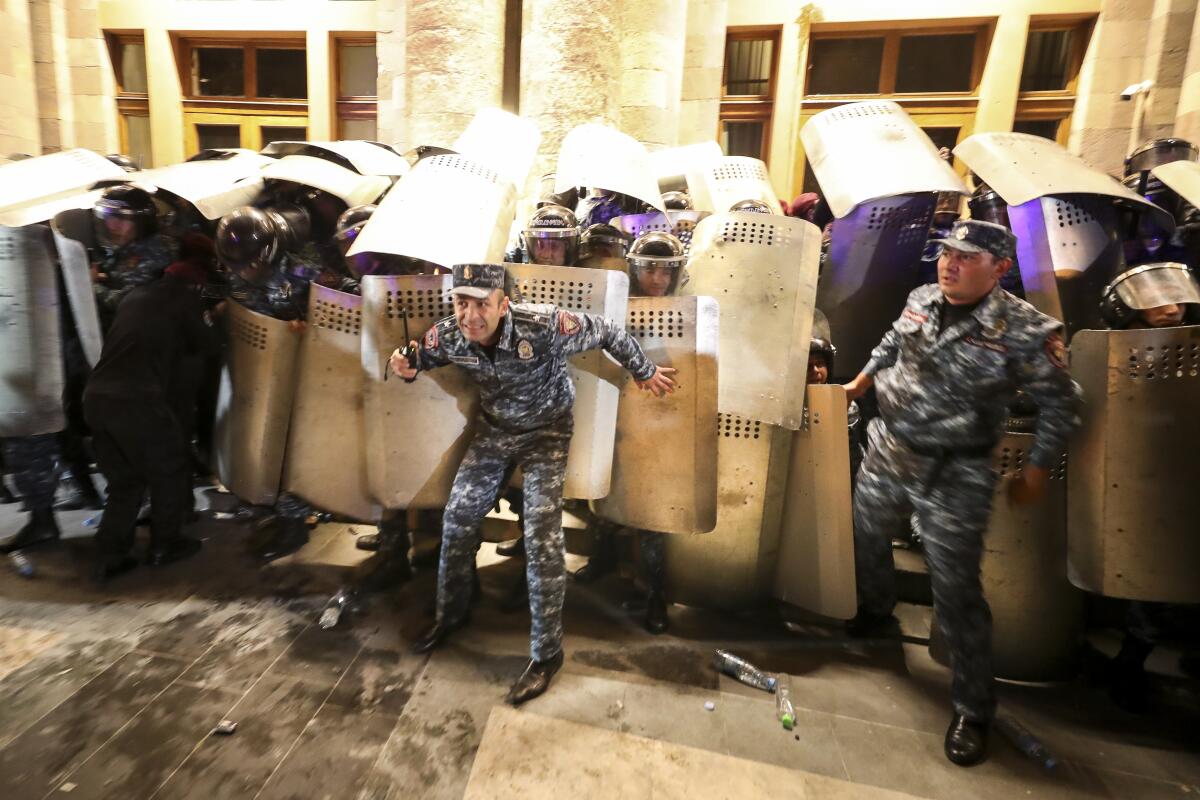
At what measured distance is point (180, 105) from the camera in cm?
889

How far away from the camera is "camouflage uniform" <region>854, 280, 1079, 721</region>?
2391 millimetres

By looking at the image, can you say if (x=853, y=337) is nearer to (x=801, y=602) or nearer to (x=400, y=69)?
(x=801, y=602)

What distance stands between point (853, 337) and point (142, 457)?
14.9 ft

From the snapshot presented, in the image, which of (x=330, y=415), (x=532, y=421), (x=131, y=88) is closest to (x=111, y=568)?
(x=330, y=415)

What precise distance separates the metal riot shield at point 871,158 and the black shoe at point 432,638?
3.04m

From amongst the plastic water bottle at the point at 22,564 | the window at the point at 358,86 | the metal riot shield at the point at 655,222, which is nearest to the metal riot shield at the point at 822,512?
the metal riot shield at the point at 655,222

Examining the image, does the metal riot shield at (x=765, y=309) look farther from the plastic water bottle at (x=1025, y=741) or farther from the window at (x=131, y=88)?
the window at (x=131, y=88)

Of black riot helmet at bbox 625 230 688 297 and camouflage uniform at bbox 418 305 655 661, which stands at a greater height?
black riot helmet at bbox 625 230 688 297

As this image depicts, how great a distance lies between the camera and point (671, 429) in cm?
318

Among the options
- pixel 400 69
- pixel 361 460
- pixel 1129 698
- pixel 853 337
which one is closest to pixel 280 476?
pixel 361 460

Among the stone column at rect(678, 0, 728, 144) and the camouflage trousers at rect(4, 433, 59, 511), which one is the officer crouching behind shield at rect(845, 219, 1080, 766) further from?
the stone column at rect(678, 0, 728, 144)

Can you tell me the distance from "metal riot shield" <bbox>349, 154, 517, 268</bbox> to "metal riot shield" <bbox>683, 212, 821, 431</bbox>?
1.27m

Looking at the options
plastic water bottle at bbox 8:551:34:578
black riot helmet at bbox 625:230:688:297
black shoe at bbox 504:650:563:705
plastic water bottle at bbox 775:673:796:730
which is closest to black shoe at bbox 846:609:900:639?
plastic water bottle at bbox 775:673:796:730

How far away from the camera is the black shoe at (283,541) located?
4.06 m
